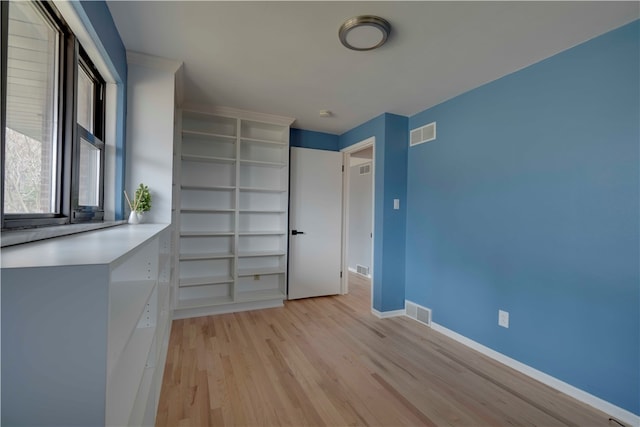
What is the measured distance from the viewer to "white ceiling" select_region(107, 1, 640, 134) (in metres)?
1.62

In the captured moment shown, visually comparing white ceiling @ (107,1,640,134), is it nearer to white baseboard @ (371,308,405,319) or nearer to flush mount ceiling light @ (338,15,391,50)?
flush mount ceiling light @ (338,15,391,50)

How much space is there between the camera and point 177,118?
3.05 meters

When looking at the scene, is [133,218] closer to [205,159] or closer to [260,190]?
[205,159]

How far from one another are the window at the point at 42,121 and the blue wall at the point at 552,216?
2.97 metres

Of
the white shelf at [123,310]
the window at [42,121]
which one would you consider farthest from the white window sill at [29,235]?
the white shelf at [123,310]

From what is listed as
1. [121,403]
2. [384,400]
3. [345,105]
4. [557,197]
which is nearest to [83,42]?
[121,403]

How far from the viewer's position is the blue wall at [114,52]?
4.75ft

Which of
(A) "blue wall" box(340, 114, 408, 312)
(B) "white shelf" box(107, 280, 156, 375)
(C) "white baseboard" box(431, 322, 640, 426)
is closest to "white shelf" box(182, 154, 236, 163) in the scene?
(A) "blue wall" box(340, 114, 408, 312)

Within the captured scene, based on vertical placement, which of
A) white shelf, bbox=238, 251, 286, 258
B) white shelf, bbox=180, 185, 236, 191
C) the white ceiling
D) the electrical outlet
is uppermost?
the white ceiling

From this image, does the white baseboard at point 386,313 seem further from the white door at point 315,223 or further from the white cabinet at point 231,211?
the white cabinet at point 231,211

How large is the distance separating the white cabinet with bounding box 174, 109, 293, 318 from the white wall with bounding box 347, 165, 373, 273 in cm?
212

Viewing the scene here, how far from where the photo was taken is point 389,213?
3.25 meters

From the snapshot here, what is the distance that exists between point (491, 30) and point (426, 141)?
1381 mm

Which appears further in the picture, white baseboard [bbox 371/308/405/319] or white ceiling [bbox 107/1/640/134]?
white baseboard [bbox 371/308/405/319]
